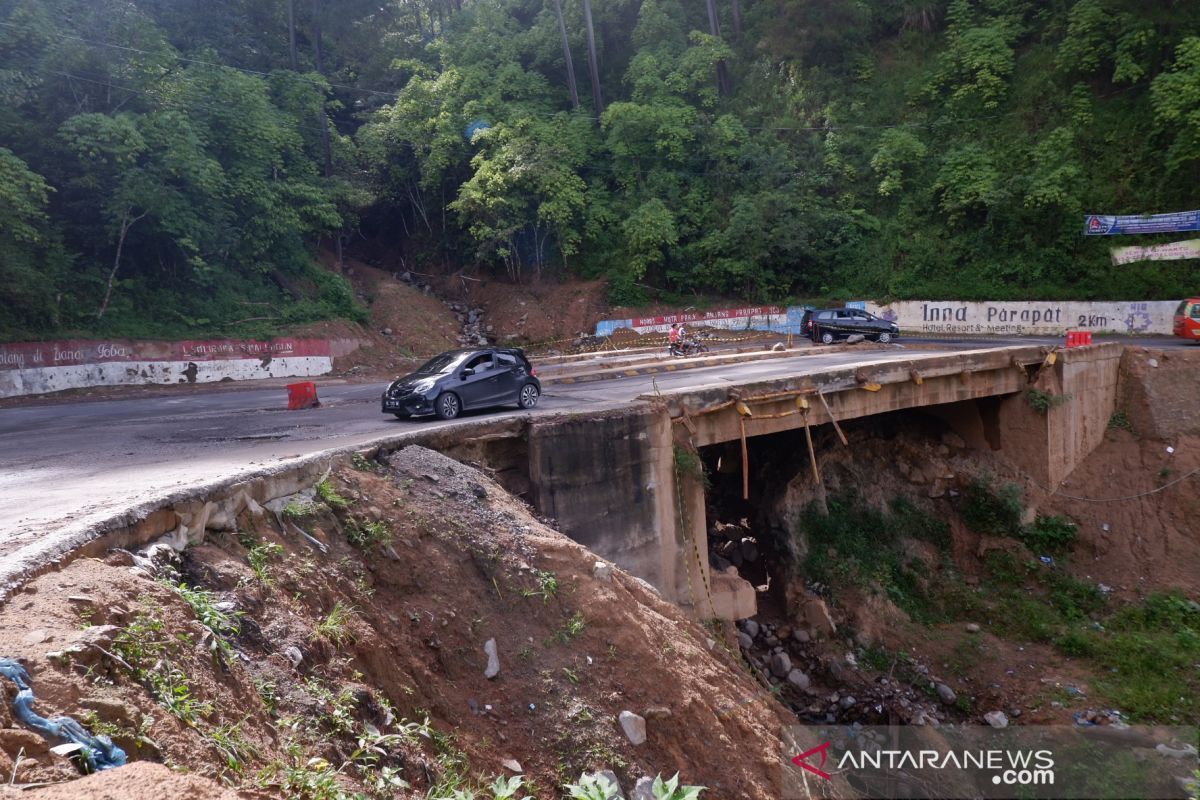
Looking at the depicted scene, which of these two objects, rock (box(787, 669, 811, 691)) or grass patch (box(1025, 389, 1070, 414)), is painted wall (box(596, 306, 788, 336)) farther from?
rock (box(787, 669, 811, 691))

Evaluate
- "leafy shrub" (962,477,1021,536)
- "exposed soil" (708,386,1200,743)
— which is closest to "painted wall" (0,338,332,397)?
"exposed soil" (708,386,1200,743)

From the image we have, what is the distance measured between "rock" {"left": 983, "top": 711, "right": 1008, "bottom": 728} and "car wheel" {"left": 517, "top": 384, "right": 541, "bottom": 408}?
404 inches

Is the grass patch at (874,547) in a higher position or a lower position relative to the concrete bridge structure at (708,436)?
lower

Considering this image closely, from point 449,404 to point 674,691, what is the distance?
7.87m

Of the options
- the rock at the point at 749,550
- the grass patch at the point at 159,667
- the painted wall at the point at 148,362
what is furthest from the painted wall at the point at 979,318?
the grass patch at the point at 159,667

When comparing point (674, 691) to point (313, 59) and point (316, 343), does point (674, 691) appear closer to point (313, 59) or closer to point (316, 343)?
point (316, 343)

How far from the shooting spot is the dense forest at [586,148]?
27328 mm

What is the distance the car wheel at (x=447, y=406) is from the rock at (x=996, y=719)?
1115 cm

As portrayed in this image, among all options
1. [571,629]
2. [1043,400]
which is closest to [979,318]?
[1043,400]

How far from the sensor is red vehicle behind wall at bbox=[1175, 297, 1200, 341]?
27073 mm

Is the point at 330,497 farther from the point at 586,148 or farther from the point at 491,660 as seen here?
the point at 586,148

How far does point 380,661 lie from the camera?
7008 millimetres

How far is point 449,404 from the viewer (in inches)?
595

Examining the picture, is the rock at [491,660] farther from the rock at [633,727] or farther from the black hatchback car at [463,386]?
the black hatchback car at [463,386]
